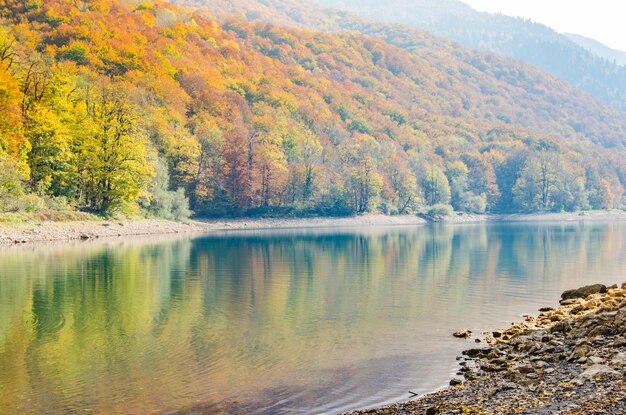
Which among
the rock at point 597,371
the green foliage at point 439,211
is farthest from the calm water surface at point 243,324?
the green foliage at point 439,211

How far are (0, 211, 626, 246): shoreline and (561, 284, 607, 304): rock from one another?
4390cm

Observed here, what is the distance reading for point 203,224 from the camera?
90.8 meters

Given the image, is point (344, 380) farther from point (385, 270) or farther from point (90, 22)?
point (90, 22)

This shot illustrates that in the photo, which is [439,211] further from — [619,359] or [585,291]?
[619,359]

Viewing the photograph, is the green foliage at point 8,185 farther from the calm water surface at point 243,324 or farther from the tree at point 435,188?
the tree at point 435,188

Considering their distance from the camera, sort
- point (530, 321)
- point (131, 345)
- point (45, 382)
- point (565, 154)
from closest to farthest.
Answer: point (45, 382), point (131, 345), point (530, 321), point (565, 154)

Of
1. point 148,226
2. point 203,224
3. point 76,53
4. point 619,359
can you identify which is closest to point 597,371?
point 619,359

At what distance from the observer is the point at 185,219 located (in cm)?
8606

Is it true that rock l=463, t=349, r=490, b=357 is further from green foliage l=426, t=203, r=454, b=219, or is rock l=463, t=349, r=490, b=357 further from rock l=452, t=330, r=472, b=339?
green foliage l=426, t=203, r=454, b=219

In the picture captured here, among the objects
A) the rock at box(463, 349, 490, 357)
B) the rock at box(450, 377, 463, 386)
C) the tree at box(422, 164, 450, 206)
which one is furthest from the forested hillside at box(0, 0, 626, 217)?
the rock at box(450, 377, 463, 386)

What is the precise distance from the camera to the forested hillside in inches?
2662

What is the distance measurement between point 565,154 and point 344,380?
170 meters

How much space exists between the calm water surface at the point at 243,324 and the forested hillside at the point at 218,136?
22152 millimetres

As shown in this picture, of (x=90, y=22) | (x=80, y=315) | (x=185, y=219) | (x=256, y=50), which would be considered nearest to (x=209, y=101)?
(x=90, y=22)
